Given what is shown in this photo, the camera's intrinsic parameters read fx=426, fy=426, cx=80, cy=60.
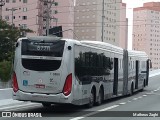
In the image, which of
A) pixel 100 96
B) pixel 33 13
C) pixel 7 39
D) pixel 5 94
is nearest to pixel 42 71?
pixel 5 94

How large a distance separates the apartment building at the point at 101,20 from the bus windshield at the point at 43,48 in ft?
198

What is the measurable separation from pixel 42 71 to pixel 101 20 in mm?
93281

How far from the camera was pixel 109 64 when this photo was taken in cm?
2116

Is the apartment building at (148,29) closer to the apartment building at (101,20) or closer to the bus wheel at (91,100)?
the apartment building at (101,20)

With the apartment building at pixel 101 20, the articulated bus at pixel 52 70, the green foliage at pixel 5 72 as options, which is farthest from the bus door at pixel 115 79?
the apartment building at pixel 101 20

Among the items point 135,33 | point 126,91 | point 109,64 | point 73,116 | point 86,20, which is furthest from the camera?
point 86,20

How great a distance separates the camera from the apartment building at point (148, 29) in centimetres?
7119

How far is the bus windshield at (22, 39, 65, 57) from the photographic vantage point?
52.1 feet

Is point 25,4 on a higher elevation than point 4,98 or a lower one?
higher

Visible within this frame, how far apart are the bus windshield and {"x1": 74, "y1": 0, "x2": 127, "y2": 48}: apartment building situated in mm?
60411

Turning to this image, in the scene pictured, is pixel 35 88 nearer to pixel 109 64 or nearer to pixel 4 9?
pixel 109 64

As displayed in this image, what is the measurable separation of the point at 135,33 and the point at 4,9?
38.5 m

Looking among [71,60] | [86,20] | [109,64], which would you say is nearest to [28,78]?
[71,60]

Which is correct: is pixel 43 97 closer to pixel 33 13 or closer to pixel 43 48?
pixel 43 48
